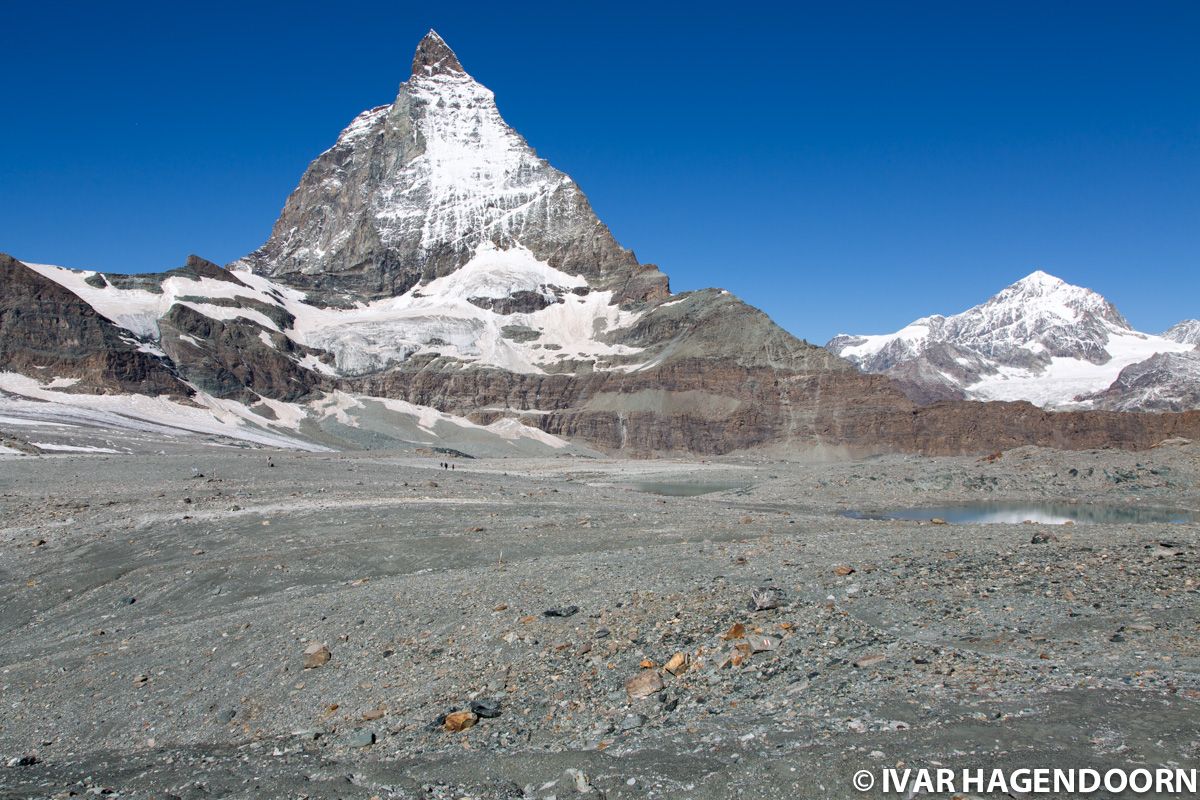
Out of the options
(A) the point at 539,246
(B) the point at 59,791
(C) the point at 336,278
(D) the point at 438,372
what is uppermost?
(A) the point at 539,246

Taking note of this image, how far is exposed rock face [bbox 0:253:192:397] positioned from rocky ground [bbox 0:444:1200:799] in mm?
92251

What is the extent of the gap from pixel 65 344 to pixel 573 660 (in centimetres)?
11842

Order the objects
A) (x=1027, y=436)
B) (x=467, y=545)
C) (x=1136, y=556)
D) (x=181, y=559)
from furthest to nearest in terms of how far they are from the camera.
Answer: (x=1027, y=436) < (x=467, y=545) < (x=181, y=559) < (x=1136, y=556)

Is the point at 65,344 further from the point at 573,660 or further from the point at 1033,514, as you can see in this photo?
the point at 573,660

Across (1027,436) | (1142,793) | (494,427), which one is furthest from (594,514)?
(1027,436)

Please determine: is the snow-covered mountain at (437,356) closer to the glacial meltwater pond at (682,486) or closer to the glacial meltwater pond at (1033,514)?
the glacial meltwater pond at (682,486)

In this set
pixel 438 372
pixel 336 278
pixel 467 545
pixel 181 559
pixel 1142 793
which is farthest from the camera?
Result: pixel 336 278

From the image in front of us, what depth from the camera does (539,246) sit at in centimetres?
19700

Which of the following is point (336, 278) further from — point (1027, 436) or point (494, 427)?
point (1027, 436)

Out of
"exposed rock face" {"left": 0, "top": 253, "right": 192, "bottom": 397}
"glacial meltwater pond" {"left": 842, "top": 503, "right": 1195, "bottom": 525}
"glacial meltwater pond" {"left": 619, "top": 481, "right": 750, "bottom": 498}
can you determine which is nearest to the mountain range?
"exposed rock face" {"left": 0, "top": 253, "right": 192, "bottom": 397}

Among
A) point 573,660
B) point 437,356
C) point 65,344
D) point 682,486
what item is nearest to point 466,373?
point 437,356

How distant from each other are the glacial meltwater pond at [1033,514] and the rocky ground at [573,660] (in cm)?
1535

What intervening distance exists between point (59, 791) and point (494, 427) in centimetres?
12002

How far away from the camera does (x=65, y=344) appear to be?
10638cm
